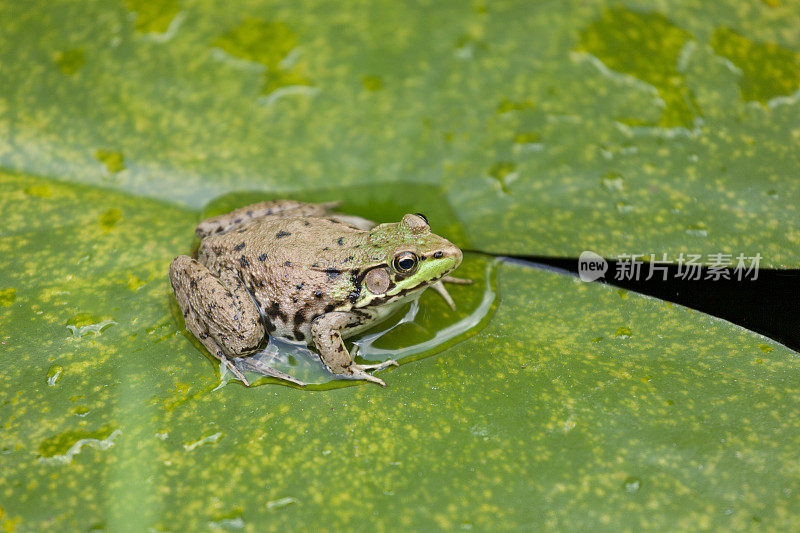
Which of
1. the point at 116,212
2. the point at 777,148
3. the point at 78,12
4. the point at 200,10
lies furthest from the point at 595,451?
the point at 78,12

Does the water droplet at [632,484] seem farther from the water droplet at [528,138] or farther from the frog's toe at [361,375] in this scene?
the water droplet at [528,138]

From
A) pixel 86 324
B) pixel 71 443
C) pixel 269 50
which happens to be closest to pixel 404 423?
pixel 71 443

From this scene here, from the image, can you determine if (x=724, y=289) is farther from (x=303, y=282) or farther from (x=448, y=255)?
(x=303, y=282)

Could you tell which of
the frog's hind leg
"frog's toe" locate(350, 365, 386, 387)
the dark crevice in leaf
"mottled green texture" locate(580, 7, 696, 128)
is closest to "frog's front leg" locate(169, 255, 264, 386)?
the frog's hind leg

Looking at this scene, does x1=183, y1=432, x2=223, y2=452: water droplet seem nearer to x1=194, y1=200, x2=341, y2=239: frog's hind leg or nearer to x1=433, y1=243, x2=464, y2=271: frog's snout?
x1=194, y1=200, x2=341, y2=239: frog's hind leg

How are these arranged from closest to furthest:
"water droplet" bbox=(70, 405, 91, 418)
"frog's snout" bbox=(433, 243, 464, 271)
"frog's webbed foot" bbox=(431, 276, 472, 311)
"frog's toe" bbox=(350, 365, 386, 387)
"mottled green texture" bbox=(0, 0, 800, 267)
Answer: "water droplet" bbox=(70, 405, 91, 418)
"frog's toe" bbox=(350, 365, 386, 387)
"frog's snout" bbox=(433, 243, 464, 271)
"frog's webbed foot" bbox=(431, 276, 472, 311)
"mottled green texture" bbox=(0, 0, 800, 267)

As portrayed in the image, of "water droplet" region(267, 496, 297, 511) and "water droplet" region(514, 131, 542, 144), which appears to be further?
"water droplet" region(514, 131, 542, 144)

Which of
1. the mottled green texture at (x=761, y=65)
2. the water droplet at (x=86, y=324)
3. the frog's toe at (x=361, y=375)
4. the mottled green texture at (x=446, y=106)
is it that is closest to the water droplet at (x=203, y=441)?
the frog's toe at (x=361, y=375)

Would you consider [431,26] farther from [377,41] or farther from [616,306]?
[616,306]
